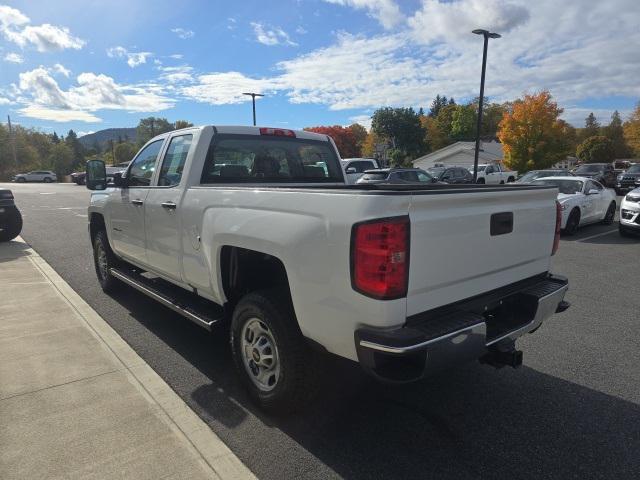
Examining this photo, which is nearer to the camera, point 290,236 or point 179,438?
point 290,236

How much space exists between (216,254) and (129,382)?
1.33 m

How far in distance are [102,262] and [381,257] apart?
5.13 m

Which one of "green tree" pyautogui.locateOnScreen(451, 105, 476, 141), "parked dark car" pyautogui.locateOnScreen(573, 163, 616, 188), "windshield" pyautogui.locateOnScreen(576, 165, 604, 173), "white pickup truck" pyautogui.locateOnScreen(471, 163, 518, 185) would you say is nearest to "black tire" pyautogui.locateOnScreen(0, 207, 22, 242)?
"white pickup truck" pyautogui.locateOnScreen(471, 163, 518, 185)

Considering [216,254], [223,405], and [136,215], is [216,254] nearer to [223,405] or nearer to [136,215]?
[223,405]

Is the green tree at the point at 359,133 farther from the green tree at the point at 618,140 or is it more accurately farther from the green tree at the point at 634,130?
the green tree at the point at 634,130

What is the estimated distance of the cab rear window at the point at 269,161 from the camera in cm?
398

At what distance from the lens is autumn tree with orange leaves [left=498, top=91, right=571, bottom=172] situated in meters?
35.3

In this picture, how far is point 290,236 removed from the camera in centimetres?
266

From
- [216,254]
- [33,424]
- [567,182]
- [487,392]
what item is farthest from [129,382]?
[567,182]

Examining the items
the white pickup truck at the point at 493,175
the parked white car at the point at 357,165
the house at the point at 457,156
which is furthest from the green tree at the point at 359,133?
the parked white car at the point at 357,165

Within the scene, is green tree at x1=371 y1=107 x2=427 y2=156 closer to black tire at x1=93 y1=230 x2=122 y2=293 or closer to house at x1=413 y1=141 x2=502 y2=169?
house at x1=413 y1=141 x2=502 y2=169

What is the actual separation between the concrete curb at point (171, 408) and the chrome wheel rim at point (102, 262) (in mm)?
834

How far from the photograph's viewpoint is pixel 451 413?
3150mm

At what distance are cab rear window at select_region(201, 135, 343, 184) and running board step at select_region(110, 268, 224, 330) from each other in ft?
3.52
